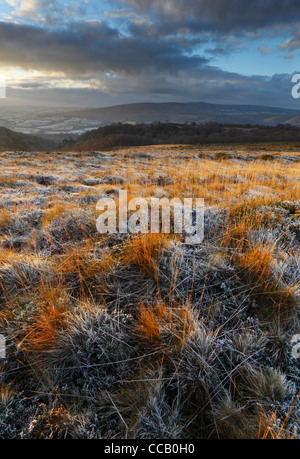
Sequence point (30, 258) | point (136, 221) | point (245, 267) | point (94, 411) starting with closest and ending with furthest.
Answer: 1. point (94, 411)
2. point (245, 267)
3. point (30, 258)
4. point (136, 221)

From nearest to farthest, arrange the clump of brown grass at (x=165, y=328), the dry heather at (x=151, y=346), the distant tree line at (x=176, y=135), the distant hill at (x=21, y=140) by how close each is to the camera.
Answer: the dry heather at (x=151, y=346) < the clump of brown grass at (x=165, y=328) < the distant tree line at (x=176, y=135) < the distant hill at (x=21, y=140)

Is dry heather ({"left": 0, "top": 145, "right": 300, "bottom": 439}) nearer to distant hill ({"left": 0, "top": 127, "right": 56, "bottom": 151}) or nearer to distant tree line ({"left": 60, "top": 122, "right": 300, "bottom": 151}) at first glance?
distant tree line ({"left": 60, "top": 122, "right": 300, "bottom": 151})

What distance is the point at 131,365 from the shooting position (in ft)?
5.82

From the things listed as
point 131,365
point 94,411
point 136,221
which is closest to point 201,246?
point 136,221

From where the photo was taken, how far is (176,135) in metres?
82.3

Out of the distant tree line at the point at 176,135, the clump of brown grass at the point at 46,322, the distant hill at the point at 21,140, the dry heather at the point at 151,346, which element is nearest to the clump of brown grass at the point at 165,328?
the dry heather at the point at 151,346

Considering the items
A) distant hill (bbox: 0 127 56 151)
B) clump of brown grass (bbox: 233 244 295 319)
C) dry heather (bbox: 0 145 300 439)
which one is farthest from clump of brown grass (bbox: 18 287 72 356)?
distant hill (bbox: 0 127 56 151)

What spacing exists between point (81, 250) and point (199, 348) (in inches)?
74.3

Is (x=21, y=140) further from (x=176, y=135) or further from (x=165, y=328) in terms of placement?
(x=165, y=328)

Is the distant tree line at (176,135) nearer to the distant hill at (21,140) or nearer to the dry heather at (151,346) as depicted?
the distant hill at (21,140)

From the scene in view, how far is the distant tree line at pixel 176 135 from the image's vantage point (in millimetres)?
68312

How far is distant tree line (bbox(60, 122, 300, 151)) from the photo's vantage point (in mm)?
68312

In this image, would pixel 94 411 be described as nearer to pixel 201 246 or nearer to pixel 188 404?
pixel 188 404

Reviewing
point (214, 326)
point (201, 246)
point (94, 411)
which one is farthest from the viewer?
point (201, 246)
